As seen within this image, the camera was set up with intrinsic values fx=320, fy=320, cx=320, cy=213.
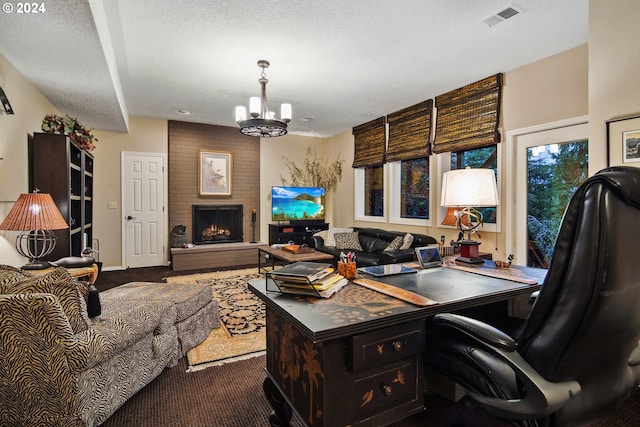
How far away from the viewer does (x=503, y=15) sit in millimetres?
2562

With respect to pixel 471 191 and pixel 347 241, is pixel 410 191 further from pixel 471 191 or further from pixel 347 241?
pixel 471 191

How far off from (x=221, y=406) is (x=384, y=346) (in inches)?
48.4

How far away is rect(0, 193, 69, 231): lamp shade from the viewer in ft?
8.16

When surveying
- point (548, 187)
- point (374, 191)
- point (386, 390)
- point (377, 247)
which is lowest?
point (386, 390)

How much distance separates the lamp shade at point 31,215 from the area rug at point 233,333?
1.58 metres

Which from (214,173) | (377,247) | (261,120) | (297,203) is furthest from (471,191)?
(214,173)

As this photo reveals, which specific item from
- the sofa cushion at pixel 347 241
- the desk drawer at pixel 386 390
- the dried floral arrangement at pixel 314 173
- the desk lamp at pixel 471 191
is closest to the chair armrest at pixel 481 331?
the desk drawer at pixel 386 390

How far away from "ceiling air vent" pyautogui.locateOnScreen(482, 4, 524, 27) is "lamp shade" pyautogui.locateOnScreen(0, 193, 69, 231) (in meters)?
3.96

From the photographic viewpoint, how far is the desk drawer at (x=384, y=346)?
1150 millimetres

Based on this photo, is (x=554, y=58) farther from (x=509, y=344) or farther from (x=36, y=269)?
(x=36, y=269)

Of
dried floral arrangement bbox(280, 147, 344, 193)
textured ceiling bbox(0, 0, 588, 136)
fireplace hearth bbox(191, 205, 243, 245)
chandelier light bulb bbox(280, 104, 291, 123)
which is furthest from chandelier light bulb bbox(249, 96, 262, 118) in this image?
dried floral arrangement bbox(280, 147, 344, 193)

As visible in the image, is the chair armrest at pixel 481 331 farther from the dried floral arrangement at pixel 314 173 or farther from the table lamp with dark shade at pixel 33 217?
the dried floral arrangement at pixel 314 173

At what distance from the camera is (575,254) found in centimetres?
90

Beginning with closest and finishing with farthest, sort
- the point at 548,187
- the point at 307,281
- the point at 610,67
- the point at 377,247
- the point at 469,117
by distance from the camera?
the point at 307,281
the point at 610,67
the point at 548,187
the point at 469,117
the point at 377,247
